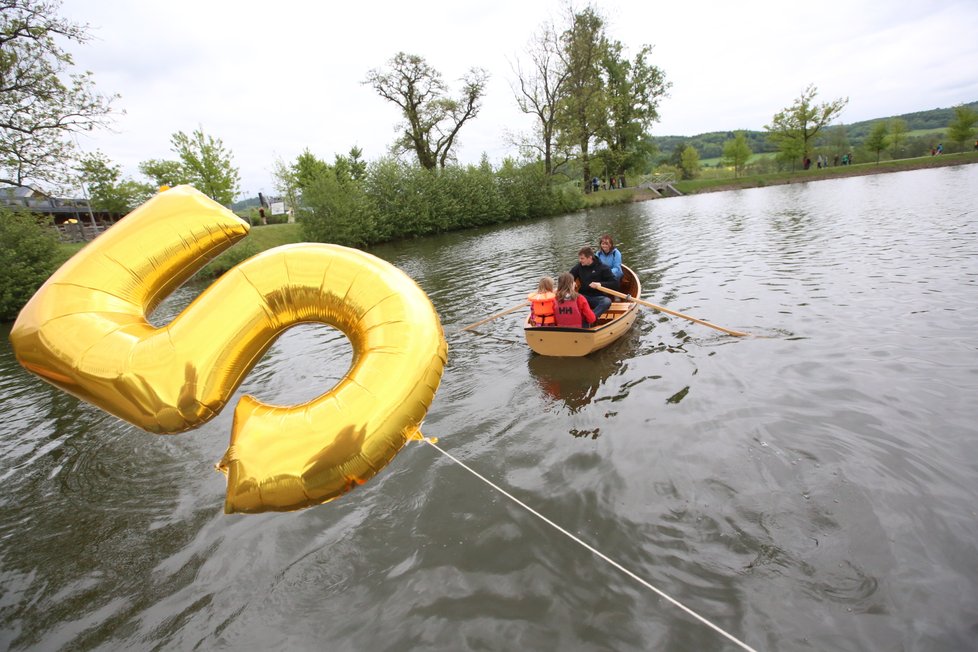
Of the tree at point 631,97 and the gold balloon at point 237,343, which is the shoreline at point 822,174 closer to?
the tree at point 631,97

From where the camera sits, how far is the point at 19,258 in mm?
19734

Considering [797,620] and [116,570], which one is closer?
[797,620]

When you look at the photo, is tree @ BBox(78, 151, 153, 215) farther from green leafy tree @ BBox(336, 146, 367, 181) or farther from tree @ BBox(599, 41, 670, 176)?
tree @ BBox(599, 41, 670, 176)

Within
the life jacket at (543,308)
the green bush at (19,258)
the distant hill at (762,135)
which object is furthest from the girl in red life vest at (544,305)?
the distant hill at (762,135)

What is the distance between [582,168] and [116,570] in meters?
49.9

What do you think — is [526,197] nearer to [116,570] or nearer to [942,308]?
[942,308]

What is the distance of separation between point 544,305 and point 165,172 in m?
38.0

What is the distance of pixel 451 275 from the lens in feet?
62.2

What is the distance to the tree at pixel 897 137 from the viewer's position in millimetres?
55469

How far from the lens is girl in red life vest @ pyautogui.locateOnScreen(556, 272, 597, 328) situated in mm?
8383

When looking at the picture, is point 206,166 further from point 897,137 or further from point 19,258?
point 897,137

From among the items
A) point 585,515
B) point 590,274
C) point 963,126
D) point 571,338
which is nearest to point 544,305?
point 571,338

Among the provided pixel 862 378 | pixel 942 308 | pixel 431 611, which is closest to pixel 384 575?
pixel 431 611

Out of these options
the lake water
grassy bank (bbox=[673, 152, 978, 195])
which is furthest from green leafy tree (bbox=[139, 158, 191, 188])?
grassy bank (bbox=[673, 152, 978, 195])
